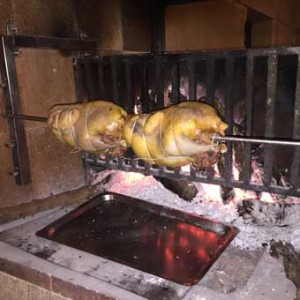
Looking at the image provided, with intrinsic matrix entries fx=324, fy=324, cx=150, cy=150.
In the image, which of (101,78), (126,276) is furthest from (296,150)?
(101,78)

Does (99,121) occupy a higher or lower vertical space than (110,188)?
higher

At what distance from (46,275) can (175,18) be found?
2.77 metres

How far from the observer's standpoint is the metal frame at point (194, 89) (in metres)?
1.98

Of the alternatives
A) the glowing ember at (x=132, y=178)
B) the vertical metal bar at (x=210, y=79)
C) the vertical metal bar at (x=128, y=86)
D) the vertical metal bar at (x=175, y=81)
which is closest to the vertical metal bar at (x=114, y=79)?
the vertical metal bar at (x=128, y=86)

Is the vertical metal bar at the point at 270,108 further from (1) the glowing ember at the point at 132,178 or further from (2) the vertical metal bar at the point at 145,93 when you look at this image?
(1) the glowing ember at the point at 132,178

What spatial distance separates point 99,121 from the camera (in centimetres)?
196

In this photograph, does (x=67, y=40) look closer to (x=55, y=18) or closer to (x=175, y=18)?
(x=55, y=18)

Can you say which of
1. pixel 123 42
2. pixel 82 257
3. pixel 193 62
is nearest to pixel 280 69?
pixel 193 62

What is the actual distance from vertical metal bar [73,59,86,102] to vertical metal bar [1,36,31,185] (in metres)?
0.57

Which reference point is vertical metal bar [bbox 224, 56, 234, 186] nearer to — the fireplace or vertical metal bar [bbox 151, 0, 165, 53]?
the fireplace

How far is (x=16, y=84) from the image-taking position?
242 cm

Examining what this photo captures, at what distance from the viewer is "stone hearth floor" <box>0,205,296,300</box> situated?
172cm

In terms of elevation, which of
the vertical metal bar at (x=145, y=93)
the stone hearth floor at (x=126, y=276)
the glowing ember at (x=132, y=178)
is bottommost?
the stone hearth floor at (x=126, y=276)

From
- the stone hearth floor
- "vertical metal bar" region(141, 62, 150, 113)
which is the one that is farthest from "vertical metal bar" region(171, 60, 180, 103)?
the stone hearth floor
